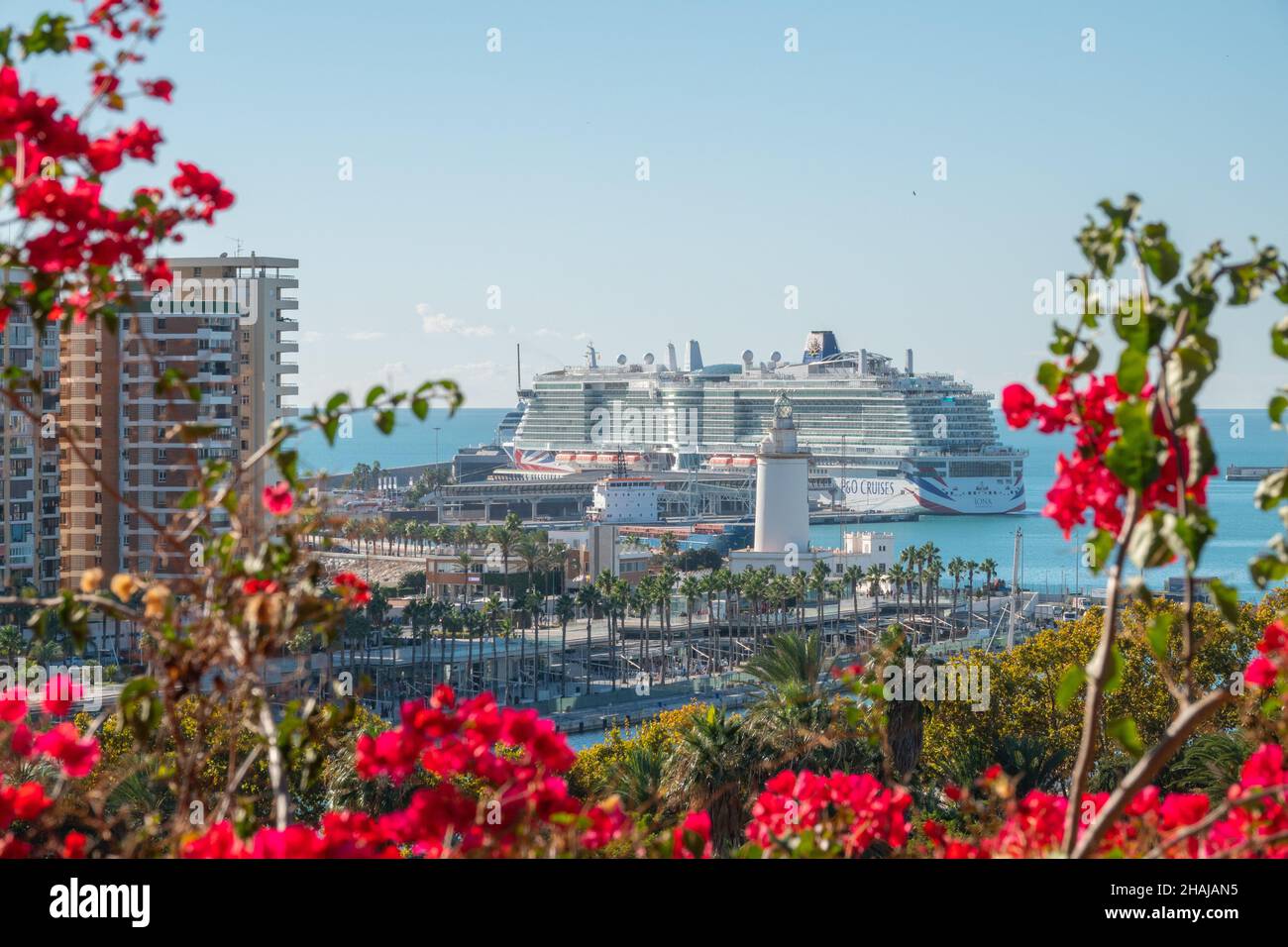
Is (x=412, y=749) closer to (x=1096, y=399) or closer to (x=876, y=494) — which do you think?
(x=1096, y=399)

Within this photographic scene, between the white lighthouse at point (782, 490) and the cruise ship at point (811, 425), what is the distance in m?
24.2

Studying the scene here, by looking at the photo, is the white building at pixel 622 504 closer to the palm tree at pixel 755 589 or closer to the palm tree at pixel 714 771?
the palm tree at pixel 755 589

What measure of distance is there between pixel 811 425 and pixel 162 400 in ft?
158

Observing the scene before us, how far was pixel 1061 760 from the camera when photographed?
41.5 ft

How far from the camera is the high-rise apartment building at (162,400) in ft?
88.3

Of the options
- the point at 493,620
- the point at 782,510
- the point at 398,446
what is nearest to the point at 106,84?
the point at 493,620

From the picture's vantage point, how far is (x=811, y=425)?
71250 mm

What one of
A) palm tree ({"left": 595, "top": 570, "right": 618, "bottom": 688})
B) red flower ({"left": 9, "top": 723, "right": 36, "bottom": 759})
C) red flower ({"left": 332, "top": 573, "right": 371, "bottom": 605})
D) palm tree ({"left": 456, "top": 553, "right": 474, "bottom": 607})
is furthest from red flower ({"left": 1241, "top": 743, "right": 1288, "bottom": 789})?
palm tree ({"left": 456, "top": 553, "right": 474, "bottom": 607})

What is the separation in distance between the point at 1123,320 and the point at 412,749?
1270 millimetres

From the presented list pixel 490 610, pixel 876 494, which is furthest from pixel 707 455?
pixel 490 610

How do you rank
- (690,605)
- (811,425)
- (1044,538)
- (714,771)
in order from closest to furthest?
(714,771) < (690,605) < (1044,538) < (811,425)

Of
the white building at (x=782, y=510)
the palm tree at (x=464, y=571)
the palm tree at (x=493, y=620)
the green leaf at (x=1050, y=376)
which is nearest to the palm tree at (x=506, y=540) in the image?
the palm tree at (x=464, y=571)

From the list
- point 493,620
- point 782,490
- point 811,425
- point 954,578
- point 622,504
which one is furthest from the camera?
point 811,425

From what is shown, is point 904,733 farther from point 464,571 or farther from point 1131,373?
point 464,571
